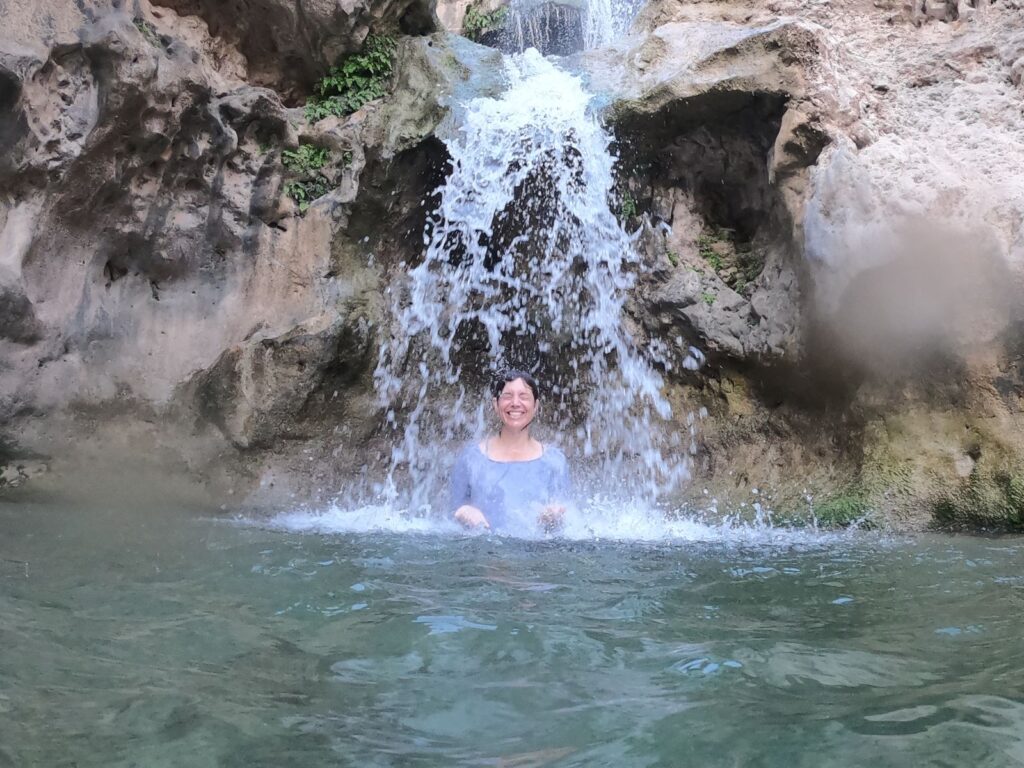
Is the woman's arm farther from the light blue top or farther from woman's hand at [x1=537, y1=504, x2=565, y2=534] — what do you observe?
woman's hand at [x1=537, y1=504, x2=565, y2=534]

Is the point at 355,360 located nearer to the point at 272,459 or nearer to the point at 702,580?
the point at 272,459

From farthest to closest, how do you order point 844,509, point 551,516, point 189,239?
point 189,239 < point 844,509 < point 551,516

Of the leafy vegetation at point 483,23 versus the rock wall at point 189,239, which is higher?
the leafy vegetation at point 483,23

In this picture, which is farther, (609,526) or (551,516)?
(609,526)

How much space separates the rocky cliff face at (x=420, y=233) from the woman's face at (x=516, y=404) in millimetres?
2168

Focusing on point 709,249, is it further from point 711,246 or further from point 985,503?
point 985,503

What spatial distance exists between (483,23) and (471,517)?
397 inches

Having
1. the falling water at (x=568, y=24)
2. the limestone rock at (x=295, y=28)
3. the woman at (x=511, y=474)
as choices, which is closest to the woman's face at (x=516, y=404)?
the woman at (x=511, y=474)

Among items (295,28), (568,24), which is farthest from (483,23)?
(295,28)

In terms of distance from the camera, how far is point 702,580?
3951 mm

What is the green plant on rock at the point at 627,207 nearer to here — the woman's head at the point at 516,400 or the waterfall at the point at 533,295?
the waterfall at the point at 533,295

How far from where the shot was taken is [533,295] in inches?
302

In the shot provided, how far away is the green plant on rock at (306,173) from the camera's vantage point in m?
7.45

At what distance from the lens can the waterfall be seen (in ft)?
24.7
